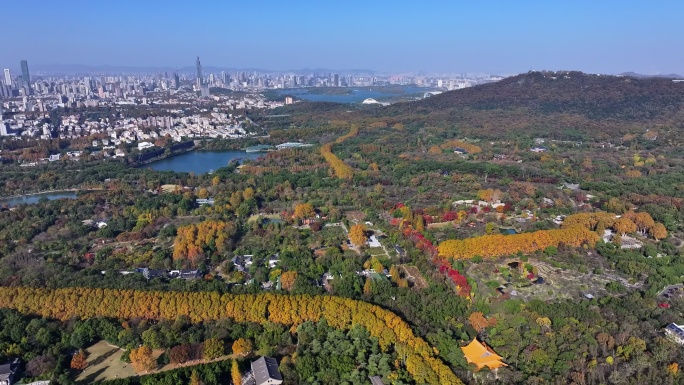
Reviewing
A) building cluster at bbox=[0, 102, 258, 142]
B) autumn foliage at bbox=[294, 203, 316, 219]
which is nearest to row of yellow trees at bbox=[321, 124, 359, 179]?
autumn foliage at bbox=[294, 203, 316, 219]

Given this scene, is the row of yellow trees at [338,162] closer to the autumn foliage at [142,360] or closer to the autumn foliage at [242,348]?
the autumn foliage at [242,348]

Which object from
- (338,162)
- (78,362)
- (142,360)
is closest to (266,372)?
(142,360)

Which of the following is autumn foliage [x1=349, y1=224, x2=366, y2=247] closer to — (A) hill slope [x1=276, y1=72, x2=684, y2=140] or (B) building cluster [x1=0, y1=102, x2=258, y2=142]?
(A) hill slope [x1=276, y1=72, x2=684, y2=140]

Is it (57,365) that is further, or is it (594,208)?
(594,208)

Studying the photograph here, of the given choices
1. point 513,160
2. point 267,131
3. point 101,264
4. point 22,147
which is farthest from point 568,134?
point 22,147

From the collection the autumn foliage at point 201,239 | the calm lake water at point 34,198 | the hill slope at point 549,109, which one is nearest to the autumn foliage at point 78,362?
the autumn foliage at point 201,239

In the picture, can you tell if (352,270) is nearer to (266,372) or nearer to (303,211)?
(266,372)

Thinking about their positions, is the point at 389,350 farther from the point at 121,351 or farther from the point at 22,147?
the point at 22,147
